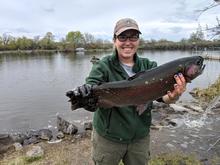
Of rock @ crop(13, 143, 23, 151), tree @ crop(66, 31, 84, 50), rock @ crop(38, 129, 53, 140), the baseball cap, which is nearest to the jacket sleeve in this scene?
the baseball cap

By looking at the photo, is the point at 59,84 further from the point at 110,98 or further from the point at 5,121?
the point at 110,98

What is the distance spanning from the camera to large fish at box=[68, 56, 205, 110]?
2.75 m

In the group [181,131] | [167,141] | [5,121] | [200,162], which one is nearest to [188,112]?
[181,131]

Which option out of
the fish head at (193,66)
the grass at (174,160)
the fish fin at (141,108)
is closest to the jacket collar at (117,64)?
the fish fin at (141,108)

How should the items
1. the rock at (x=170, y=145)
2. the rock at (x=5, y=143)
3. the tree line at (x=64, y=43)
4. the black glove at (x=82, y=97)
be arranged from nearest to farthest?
the black glove at (x=82, y=97), the rock at (x=170, y=145), the rock at (x=5, y=143), the tree line at (x=64, y=43)

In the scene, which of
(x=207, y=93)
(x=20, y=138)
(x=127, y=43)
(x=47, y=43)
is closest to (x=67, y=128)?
(x=20, y=138)

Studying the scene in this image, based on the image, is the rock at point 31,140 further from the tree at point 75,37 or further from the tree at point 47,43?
the tree at point 75,37

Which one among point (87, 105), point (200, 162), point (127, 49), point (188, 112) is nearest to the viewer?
point (87, 105)

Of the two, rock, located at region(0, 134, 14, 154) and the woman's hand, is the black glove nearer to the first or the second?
the woman's hand

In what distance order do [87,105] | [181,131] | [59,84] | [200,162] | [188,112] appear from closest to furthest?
[87,105] < [200,162] < [181,131] < [188,112] < [59,84]

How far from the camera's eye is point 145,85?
2.86 meters

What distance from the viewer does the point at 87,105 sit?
277 centimetres

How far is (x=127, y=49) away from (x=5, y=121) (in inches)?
471

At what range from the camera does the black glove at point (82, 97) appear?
2.64 m
